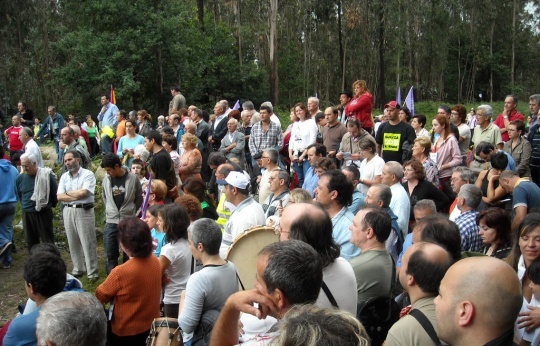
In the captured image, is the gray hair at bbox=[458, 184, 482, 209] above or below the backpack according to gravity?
above

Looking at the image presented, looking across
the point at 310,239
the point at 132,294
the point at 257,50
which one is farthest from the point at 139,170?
the point at 257,50

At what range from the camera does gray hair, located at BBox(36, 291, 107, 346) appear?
8.60 feet

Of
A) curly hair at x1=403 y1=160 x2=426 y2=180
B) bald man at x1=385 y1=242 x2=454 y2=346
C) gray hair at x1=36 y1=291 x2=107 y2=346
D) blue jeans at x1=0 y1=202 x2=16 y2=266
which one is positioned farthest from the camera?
blue jeans at x1=0 y1=202 x2=16 y2=266

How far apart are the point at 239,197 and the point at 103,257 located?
427 centimetres

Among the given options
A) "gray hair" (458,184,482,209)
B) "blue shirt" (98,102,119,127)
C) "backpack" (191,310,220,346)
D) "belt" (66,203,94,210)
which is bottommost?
"backpack" (191,310,220,346)

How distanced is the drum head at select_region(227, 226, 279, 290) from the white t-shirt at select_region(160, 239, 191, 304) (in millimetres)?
467

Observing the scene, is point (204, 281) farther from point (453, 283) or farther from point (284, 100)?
point (284, 100)

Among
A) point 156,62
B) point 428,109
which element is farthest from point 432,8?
point 156,62

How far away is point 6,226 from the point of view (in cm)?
848

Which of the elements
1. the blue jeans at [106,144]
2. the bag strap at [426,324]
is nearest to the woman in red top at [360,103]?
the blue jeans at [106,144]

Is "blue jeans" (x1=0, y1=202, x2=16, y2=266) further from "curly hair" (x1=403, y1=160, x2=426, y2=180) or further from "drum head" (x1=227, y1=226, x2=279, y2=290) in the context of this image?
"curly hair" (x1=403, y1=160, x2=426, y2=180)

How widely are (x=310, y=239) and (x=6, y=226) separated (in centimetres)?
667

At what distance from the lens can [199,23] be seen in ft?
102

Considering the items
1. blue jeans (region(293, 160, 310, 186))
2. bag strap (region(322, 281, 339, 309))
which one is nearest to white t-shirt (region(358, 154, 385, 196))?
blue jeans (region(293, 160, 310, 186))
